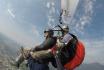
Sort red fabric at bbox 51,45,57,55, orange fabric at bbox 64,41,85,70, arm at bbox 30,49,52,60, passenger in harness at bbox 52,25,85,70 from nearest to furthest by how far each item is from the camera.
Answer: passenger in harness at bbox 52,25,85,70
orange fabric at bbox 64,41,85,70
red fabric at bbox 51,45,57,55
arm at bbox 30,49,52,60

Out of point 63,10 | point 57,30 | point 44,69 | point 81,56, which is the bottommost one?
point 44,69

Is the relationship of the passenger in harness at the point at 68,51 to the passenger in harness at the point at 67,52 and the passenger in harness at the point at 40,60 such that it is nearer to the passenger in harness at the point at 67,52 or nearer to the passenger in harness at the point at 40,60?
the passenger in harness at the point at 67,52

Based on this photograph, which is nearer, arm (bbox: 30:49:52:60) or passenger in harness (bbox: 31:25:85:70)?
passenger in harness (bbox: 31:25:85:70)

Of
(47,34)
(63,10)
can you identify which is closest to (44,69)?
(47,34)

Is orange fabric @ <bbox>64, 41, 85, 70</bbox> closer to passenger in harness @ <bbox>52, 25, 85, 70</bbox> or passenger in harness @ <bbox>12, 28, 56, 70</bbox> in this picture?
passenger in harness @ <bbox>52, 25, 85, 70</bbox>

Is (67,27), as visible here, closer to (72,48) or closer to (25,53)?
(72,48)

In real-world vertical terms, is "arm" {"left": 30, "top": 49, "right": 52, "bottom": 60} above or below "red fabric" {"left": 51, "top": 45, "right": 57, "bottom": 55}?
below

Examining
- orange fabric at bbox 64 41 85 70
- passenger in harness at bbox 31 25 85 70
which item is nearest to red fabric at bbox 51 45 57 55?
passenger in harness at bbox 31 25 85 70

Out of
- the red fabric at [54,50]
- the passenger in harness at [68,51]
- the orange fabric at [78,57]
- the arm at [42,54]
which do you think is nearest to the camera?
the passenger in harness at [68,51]

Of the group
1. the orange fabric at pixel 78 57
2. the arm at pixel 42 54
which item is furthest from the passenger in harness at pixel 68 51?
the arm at pixel 42 54

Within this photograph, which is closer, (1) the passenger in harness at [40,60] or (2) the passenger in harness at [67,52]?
(2) the passenger in harness at [67,52]

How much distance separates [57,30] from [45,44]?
902 mm

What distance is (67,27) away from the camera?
15.8 metres

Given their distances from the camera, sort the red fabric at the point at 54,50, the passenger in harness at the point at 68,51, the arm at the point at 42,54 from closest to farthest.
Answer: the passenger in harness at the point at 68,51, the red fabric at the point at 54,50, the arm at the point at 42,54
